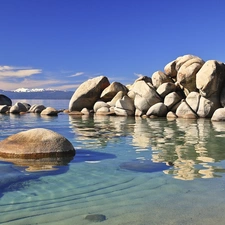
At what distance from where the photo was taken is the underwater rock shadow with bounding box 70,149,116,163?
8.36m

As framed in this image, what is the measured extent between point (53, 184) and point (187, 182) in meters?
2.33

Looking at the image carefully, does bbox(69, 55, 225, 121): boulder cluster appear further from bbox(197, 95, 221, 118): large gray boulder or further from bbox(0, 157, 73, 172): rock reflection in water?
bbox(0, 157, 73, 172): rock reflection in water

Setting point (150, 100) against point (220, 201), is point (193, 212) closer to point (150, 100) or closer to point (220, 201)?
point (220, 201)

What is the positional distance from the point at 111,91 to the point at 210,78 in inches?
Answer: 407

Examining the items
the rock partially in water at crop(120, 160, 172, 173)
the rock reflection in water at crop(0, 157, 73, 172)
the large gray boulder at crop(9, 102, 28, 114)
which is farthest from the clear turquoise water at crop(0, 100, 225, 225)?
the large gray boulder at crop(9, 102, 28, 114)

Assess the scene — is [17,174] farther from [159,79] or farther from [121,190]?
[159,79]

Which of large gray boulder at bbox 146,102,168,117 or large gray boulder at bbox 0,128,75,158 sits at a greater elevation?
large gray boulder at bbox 146,102,168,117

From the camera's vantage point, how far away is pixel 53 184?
5.97 m

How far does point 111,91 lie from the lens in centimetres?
3070

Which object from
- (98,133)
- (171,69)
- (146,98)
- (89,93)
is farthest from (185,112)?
(89,93)

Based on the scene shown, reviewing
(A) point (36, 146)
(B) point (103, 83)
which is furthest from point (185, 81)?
(A) point (36, 146)

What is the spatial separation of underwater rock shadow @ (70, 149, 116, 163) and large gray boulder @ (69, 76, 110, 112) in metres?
22.2

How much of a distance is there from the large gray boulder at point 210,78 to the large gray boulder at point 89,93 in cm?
1087

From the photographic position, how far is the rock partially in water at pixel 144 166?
7.17 metres
